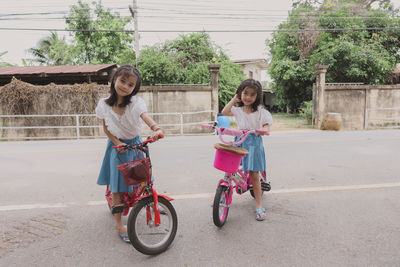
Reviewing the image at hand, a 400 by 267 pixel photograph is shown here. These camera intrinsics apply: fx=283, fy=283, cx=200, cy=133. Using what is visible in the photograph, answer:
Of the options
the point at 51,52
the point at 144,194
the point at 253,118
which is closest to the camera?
the point at 144,194

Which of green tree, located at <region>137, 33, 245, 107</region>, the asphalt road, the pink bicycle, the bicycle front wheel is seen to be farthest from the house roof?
the bicycle front wheel

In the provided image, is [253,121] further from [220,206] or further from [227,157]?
[220,206]

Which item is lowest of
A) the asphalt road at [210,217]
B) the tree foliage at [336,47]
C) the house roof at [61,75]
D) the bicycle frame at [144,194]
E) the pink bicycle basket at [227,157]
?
the asphalt road at [210,217]

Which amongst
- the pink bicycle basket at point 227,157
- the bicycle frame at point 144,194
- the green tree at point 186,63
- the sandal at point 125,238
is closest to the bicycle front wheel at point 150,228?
the bicycle frame at point 144,194

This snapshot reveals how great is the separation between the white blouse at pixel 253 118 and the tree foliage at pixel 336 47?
44.9ft

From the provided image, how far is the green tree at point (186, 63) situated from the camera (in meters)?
14.2

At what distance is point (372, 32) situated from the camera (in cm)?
1697

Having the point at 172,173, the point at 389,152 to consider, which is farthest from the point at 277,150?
the point at 172,173

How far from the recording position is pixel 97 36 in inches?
1034

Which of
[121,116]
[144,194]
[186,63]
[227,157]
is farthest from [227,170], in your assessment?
[186,63]

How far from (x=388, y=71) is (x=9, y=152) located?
17.8 meters

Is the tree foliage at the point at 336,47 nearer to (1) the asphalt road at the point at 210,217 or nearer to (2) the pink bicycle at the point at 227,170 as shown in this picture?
(1) the asphalt road at the point at 210,217

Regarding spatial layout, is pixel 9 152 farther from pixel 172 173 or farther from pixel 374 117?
pixel 374 117

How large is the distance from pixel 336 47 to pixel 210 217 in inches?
600
